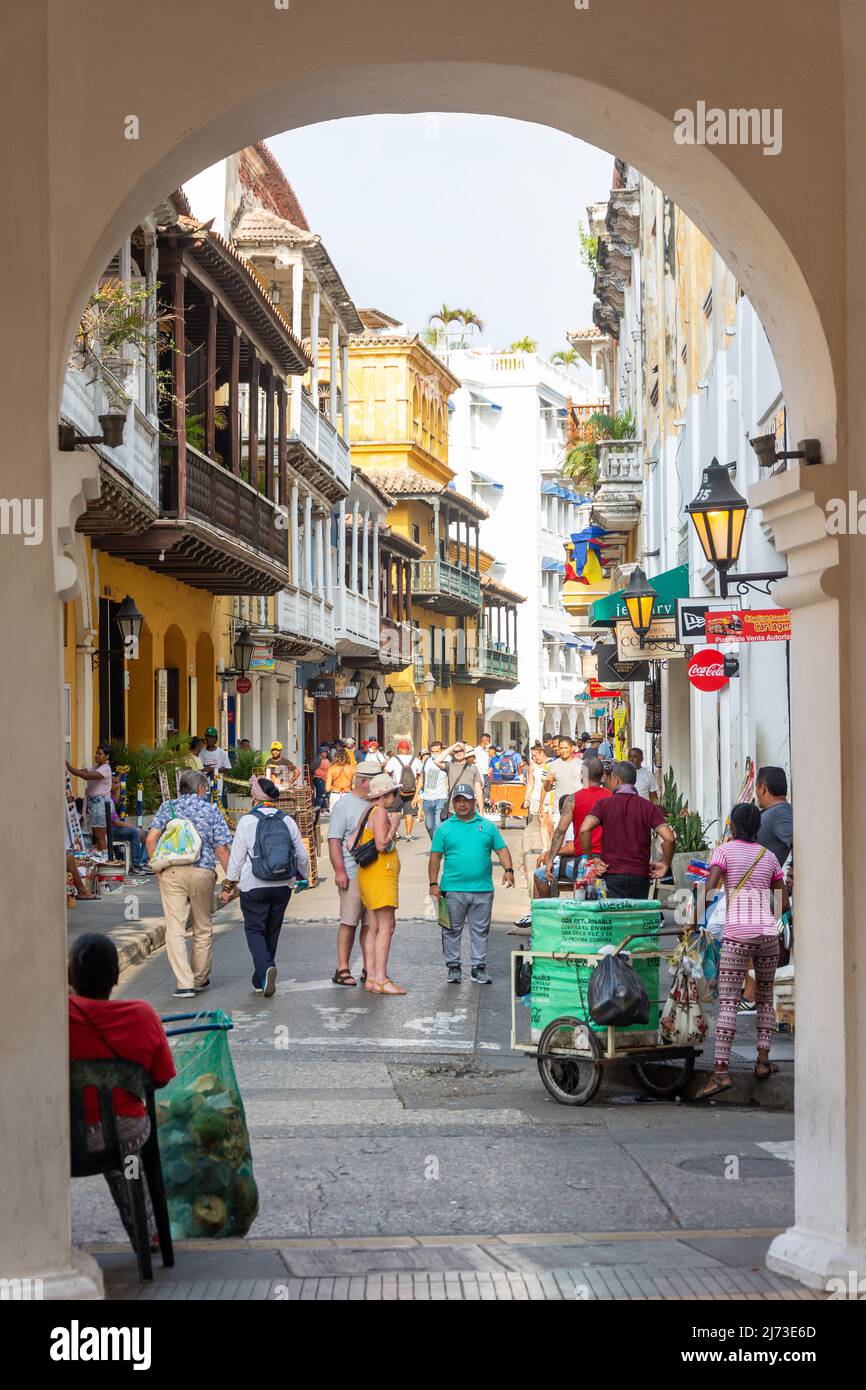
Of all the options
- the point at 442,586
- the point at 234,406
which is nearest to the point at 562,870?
the point at 234,406

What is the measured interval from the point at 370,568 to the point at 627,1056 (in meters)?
40.7

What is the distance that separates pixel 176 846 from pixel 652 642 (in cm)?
882

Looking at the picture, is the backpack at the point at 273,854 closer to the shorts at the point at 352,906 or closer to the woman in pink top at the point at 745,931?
the shorts at the point at 352,906

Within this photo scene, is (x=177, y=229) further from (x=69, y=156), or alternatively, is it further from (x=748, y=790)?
(x=69, y=156)

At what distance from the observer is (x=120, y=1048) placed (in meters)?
5.89

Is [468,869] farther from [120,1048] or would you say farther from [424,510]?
[424,510]

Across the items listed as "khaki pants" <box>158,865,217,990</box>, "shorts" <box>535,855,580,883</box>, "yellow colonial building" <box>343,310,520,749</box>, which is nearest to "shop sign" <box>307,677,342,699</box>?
"yellow colonial building" <box>343,310,520,749</box>

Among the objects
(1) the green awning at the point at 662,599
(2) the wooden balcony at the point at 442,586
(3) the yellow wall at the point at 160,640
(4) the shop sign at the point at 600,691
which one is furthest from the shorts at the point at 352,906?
(2) the wooden balcony at the point at 442,586

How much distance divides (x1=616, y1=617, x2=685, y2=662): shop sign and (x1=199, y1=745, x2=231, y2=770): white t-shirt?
757 cm

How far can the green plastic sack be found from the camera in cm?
634

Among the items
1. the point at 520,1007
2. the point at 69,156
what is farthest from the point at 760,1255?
the point at 520,1007

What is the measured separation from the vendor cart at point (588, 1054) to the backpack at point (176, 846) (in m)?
4.08

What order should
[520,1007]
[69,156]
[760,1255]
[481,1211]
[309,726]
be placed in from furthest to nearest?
[309,726] → [520,1007] → [481,1211] → [760,1255] → [69,156]

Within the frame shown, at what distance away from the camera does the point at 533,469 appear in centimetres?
8119
